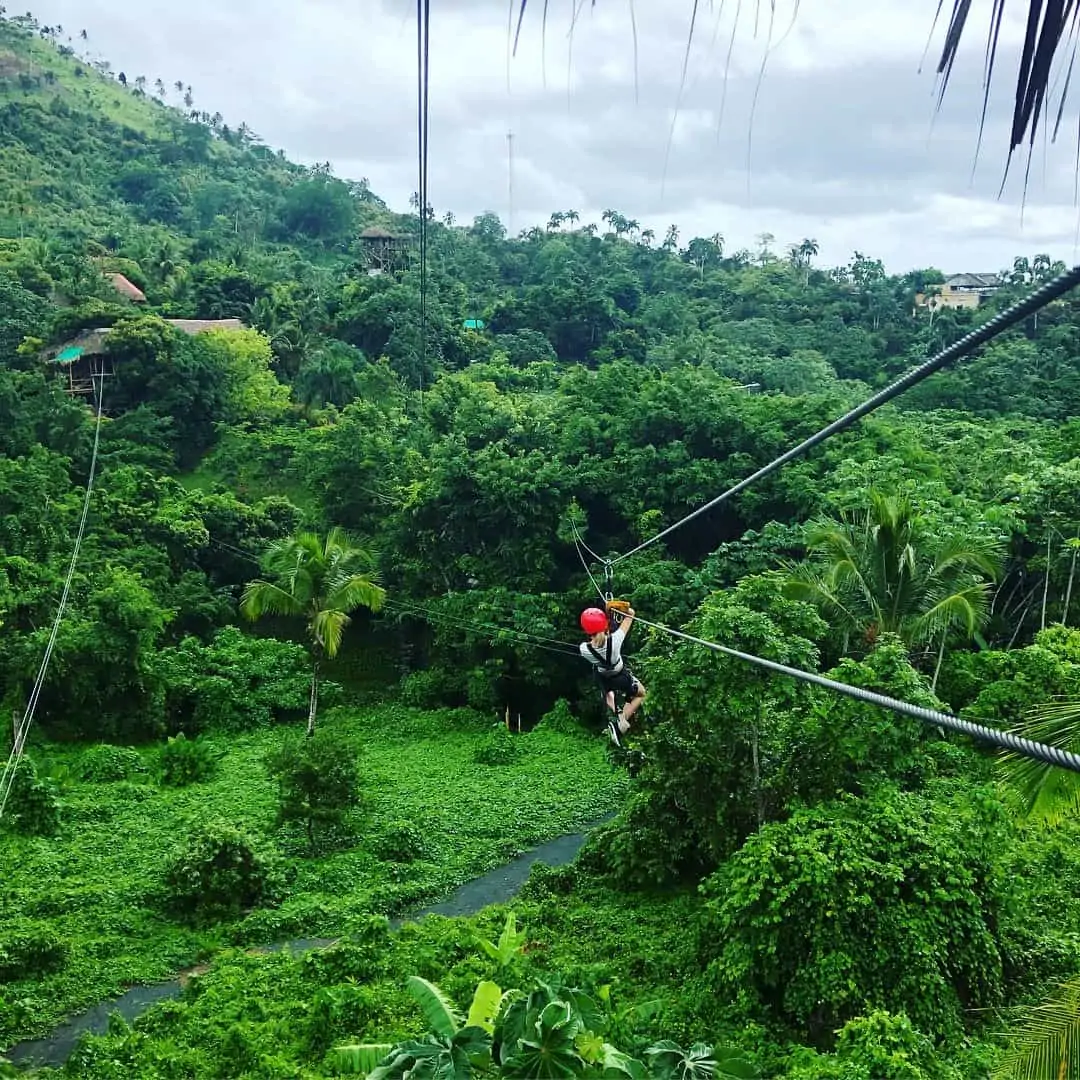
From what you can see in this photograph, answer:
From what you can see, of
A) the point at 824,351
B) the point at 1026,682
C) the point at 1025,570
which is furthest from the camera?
the point at 824,351

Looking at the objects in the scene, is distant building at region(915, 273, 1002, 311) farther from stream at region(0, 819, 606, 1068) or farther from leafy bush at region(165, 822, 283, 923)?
leafy bush at region(165, 822, 283, 923)

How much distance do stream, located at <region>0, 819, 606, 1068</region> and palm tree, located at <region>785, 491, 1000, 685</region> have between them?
3.91 meters

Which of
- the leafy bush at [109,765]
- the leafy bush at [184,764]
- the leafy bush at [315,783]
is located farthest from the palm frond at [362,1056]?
the leafy bush at [109,765]

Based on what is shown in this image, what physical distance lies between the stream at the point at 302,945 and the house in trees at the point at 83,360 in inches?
726

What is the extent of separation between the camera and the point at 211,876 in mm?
9539

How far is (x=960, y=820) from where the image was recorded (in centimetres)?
723

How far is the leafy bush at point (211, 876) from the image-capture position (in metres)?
9.53

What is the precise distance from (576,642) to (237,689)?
5.25 m

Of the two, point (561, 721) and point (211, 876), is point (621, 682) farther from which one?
point (561, 721)

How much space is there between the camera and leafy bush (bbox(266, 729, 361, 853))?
36.2 feet

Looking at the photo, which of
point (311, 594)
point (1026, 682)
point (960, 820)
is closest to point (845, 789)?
point (960, 820)

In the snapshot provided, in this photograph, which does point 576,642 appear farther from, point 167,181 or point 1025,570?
point 167,181

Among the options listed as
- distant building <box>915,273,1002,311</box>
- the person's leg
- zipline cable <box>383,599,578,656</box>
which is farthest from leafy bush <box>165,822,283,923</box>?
distant building <box>915,273,1002,311</box>

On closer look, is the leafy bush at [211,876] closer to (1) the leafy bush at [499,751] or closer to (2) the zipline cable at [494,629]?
(1) the leafy bush at [499,751]
